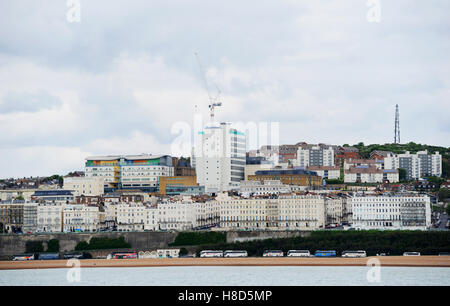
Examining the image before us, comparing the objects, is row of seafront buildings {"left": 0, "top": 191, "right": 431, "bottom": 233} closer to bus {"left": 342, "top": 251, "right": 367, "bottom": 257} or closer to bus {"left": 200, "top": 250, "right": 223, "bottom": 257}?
bus {"left": 200, "top": 250, "right": 223, "bottom": 257}

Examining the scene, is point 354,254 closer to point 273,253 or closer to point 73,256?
point 273,253

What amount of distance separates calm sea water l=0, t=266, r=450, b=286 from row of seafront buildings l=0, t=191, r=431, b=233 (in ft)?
60.1

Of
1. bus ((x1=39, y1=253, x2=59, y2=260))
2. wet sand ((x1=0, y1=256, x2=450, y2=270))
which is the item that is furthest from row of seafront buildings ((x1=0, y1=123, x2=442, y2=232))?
wet sand ((x1=0, y1=256, x2=450, y2=270))

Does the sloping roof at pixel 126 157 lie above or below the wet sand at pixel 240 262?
above

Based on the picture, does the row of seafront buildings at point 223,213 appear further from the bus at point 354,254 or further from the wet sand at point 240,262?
the wet sand at point 240,262

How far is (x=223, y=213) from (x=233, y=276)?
2925 centimetres

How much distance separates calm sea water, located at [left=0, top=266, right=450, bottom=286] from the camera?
4994 centimetres

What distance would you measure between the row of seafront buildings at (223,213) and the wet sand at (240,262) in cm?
1252

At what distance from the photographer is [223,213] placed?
83.1 meters

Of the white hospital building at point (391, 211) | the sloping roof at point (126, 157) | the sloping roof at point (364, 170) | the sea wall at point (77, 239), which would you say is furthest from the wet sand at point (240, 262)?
the sloping roof at point (364, 170)

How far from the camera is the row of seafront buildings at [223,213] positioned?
7950cm

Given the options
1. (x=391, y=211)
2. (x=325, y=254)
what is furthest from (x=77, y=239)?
(x=391, y=211)
